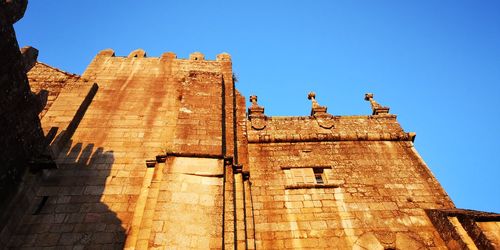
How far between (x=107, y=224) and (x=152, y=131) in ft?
10.5

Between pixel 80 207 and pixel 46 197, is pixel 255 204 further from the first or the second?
pixel 46 197

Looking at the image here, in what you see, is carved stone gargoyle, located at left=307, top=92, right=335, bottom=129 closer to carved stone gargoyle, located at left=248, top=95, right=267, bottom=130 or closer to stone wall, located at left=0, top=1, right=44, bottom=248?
carved stone gargoyle, located at left=248, top=95, right=267, bottom=130

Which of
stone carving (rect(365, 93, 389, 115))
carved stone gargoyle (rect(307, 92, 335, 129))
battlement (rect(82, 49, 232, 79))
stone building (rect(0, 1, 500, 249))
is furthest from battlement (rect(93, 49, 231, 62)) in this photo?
stone carving (rect(365, 93, 389, 115))

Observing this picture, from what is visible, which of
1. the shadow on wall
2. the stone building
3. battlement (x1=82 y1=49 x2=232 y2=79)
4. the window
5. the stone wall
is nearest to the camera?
the stone wall

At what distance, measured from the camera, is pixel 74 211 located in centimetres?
684

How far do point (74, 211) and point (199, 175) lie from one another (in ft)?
9.03

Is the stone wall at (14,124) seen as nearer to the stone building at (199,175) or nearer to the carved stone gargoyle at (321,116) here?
the stone building at (199,175)

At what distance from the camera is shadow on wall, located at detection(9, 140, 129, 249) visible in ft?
20.5

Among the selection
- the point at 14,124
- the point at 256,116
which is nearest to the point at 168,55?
the point at 256,116

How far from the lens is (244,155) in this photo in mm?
9047

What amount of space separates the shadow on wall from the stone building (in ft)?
0.08

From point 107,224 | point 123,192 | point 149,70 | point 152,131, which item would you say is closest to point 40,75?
point 149,70

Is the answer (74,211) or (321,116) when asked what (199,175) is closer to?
(74,211)

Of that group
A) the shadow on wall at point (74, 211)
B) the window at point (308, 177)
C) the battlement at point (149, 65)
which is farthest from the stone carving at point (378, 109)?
the shadow on wall at point (74, 211)
